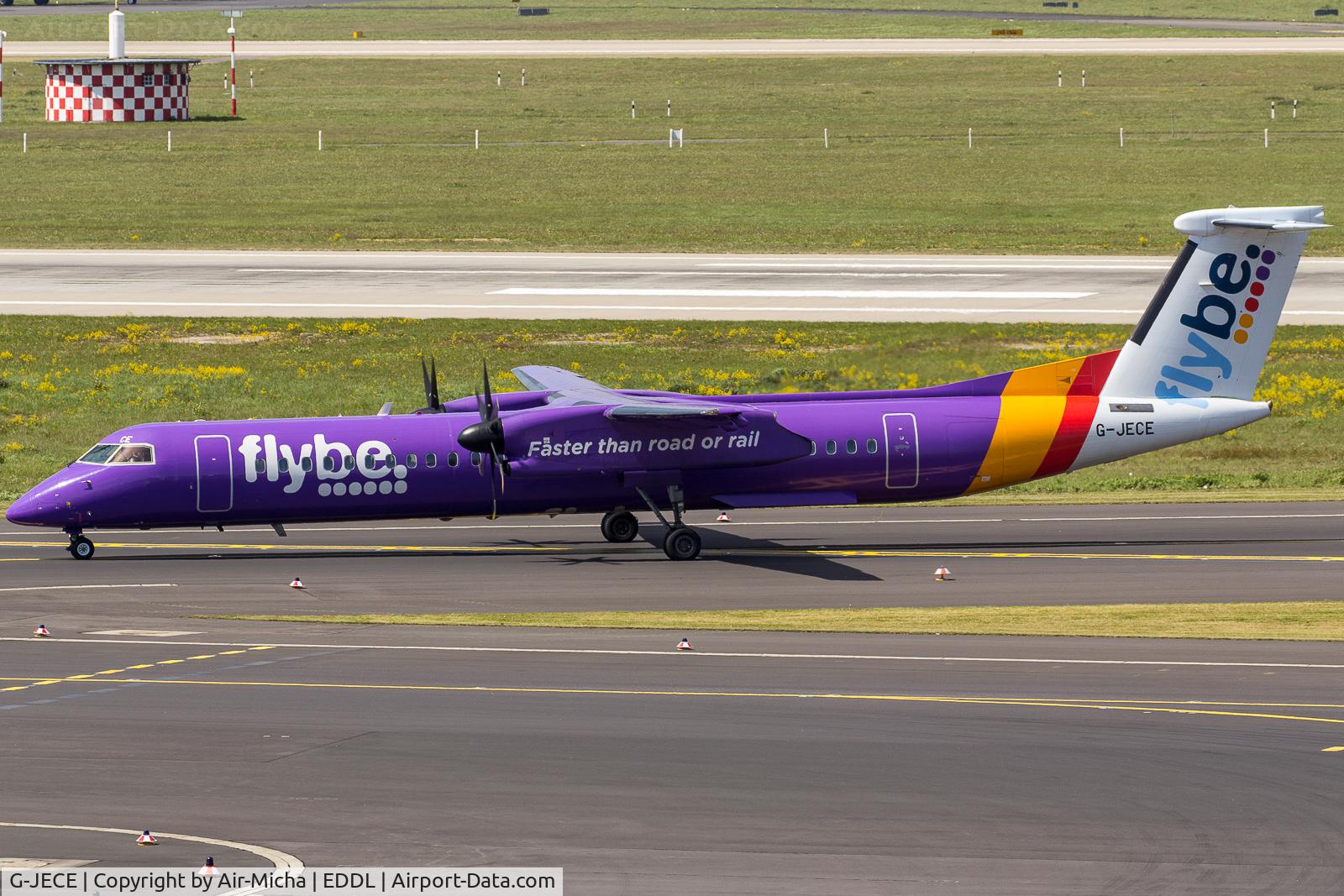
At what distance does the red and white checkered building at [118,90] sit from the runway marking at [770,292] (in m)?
43.5

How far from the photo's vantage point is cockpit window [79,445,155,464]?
32.1 meters

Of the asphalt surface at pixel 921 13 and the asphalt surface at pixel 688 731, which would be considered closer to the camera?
the asphalt surface at pixel 688 731

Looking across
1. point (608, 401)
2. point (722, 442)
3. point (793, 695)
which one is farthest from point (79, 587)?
point (793, 695)

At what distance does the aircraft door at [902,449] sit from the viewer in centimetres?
3259

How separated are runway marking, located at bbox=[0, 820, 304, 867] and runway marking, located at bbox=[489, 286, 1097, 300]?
4072 cm

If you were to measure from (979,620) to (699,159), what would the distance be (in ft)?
197

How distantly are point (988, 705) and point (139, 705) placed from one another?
405 inches

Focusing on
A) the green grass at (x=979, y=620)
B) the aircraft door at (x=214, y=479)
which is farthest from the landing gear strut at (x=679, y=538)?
the aircraft door at (x=214, y=479)

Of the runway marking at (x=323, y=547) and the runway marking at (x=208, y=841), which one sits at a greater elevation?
the runway marking at (x=208, y=841)

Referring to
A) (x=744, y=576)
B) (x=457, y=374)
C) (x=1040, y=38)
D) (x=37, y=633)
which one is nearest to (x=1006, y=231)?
(x=457, y=374)

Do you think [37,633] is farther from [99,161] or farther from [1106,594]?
[99,161]

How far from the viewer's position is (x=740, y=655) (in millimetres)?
24391

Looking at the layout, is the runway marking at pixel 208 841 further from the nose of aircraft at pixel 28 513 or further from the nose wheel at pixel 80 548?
the nose wheel at pixel 80 548

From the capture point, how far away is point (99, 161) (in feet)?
279
